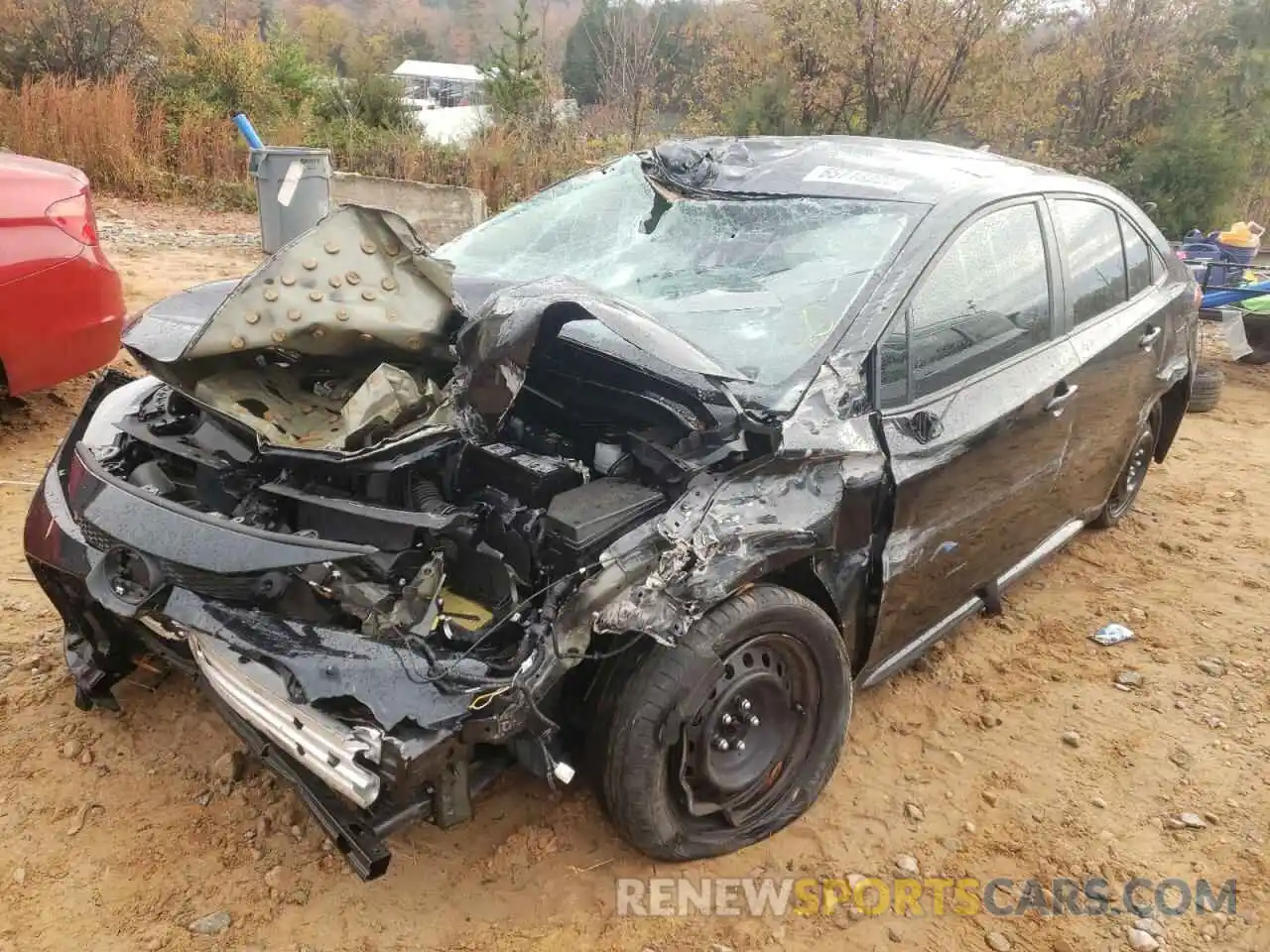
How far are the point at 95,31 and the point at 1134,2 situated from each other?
51.5 ft

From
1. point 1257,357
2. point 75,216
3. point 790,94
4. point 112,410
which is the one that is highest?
point 790,94

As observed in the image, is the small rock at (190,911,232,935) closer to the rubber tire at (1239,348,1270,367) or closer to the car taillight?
the car taillight

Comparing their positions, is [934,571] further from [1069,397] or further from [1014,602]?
[1014,602]

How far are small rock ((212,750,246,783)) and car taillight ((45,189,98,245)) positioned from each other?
9.91 feet

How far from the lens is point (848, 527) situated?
97.8 inches

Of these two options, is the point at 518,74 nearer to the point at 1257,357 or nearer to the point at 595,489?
the point at 1257,357

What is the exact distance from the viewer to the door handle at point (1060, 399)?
10.2ft

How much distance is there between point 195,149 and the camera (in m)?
12.5

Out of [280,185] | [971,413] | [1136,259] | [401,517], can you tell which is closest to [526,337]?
[401,517]

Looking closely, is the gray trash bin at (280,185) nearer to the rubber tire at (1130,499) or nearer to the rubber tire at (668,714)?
the rubber tire at (1130,499)

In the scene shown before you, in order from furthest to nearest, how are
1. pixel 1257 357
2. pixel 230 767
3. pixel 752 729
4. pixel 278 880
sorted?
pixel 1257 357
pixel 230 767
pixel 752 729
pixel 278 880

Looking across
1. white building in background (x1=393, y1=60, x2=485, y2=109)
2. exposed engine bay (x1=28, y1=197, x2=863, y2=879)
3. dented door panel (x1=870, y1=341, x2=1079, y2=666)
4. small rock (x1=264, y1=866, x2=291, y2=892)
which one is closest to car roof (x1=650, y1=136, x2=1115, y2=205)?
dented door panel (x1=870, y1=341, x2=1079, y2=666)

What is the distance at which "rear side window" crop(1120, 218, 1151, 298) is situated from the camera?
3803 millimetres

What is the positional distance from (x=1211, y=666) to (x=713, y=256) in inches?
101
